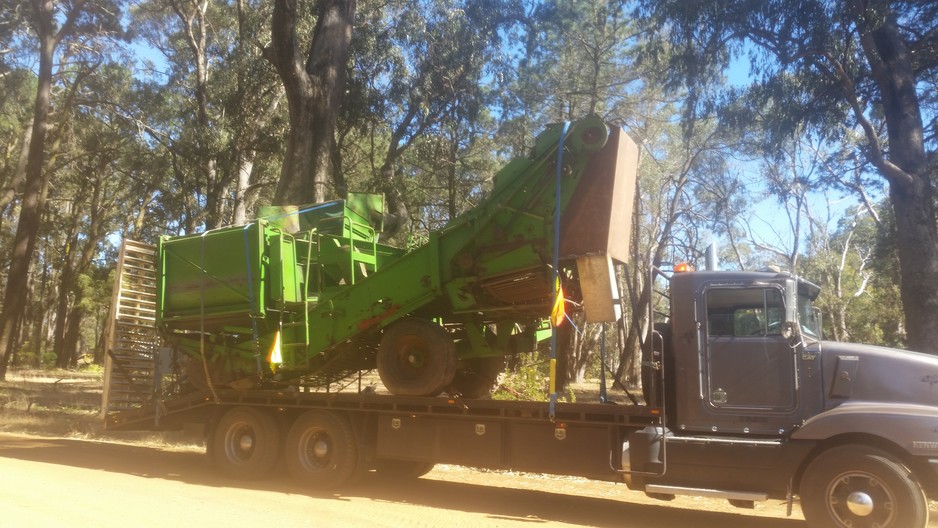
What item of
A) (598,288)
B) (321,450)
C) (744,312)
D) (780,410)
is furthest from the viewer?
(321,450)

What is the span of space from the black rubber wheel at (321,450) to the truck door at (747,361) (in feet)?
14.9

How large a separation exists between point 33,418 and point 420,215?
13.9 metres

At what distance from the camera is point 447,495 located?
30.8ft

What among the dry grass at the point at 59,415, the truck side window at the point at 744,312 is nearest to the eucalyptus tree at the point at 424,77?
the dry grass at the point at 59,415

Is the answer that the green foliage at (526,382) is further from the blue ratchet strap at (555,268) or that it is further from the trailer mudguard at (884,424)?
the trailer mudguard at (884,424)

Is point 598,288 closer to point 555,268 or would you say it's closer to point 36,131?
point 555,268

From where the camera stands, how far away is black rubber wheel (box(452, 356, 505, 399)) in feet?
33.6

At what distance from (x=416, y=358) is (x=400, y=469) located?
6.59 ft

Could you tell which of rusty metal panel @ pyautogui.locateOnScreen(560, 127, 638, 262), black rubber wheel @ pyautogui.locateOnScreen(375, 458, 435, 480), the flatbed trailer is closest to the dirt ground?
black rubber wheel @ pyautogui.locateOnScreen(375, 458, 435, 480)

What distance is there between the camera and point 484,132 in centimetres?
2392

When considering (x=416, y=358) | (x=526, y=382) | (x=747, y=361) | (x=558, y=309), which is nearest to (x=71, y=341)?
(x=526, y=382)

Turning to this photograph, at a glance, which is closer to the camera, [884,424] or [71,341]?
[884,424]

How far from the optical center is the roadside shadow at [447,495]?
8.08 meters

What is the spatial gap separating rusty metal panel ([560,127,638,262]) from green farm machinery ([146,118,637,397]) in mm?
13
